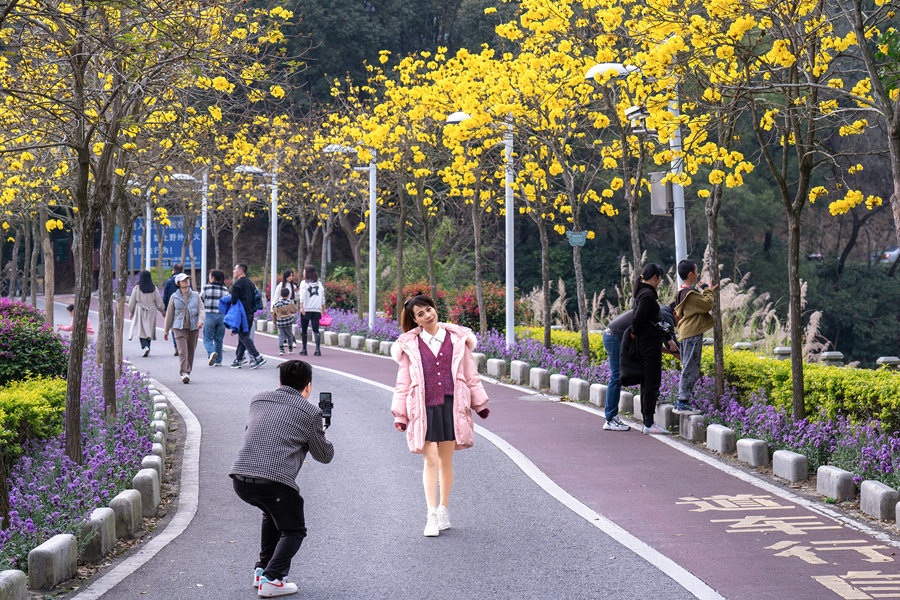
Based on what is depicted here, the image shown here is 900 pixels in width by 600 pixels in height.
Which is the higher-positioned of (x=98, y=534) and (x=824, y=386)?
(x=824, y=386)

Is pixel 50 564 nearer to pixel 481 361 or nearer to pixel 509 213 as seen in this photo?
pixel 481 361

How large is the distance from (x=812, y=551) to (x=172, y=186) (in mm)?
22366

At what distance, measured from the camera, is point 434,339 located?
21.8 feet

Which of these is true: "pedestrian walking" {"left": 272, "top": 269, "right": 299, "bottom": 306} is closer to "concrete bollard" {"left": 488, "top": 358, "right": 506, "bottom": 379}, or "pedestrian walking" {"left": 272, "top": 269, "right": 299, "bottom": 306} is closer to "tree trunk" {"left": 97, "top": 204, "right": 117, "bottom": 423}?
"concrete bollard" {"left": 488, "top": 358, "right": 506, "bottom": 379}

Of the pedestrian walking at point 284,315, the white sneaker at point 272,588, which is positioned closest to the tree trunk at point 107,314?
the white sneaker at point 272,588

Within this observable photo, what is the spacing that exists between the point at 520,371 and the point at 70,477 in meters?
8.38

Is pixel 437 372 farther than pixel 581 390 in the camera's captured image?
No

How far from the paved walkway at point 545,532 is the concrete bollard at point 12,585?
567 millimetres

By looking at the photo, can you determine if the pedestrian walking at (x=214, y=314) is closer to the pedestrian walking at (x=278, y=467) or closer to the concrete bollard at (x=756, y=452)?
the concrete bollard at (x=756, y=452)

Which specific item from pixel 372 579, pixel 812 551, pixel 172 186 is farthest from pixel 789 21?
pixel 172 186

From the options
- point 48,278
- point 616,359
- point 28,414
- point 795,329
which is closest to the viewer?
point 28,414

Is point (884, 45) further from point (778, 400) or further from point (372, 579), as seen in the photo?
point (372, 579)

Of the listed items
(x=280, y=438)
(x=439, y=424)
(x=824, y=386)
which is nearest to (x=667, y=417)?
(x=824, y=386)

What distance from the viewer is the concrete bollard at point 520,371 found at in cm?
1470
